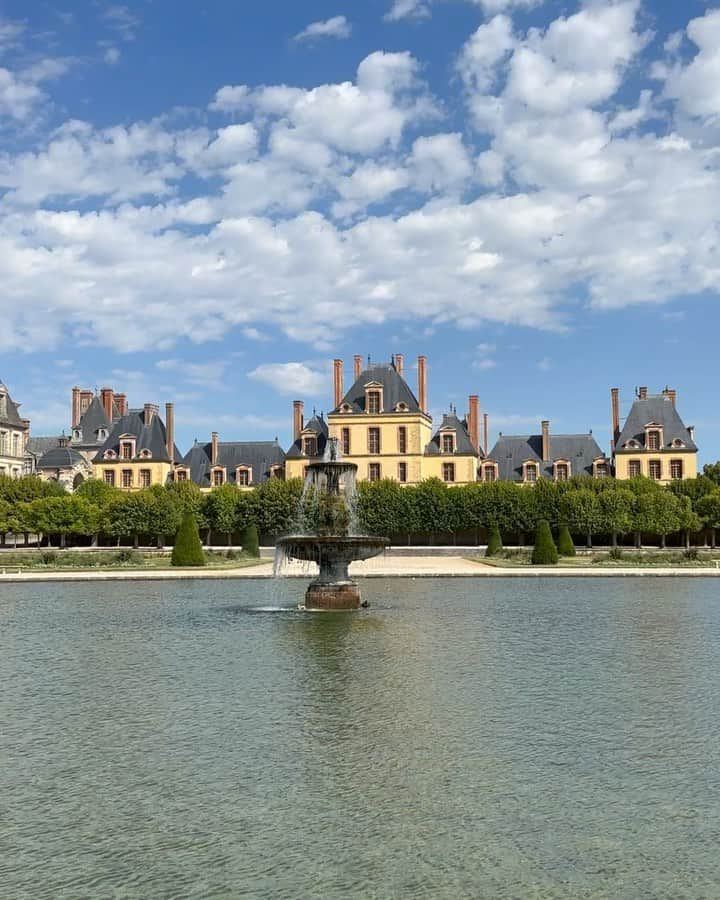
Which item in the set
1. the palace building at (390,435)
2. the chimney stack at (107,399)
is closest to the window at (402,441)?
the palace building at (390,435)

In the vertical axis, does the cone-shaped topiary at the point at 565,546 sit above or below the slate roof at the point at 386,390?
below

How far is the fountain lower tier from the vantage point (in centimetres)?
2133

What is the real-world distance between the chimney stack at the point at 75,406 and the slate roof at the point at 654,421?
39.6 m

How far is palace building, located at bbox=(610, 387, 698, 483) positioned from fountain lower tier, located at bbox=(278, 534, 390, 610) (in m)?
41.4

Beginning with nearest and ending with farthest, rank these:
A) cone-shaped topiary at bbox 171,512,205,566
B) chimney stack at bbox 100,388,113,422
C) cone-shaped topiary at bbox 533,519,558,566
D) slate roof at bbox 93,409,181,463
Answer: cone-shaped topiary at bbox 533,519,558,566, cone-shaped topiary at bbox 171,512,205,566, slate roof at bbox 93,409,181,463, chimney stack at bbox 100,388,113,422

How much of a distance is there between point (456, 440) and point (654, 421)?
39.8ft

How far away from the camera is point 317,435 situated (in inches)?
2509

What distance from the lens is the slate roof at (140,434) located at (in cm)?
6681

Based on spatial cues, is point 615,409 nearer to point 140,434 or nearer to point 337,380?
point 337,380

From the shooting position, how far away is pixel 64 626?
18547mm

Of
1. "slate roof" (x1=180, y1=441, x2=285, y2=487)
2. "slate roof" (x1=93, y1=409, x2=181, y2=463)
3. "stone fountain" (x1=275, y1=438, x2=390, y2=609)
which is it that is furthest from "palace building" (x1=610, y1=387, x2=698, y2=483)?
"stone fountain" (x1=275, y1=438, x2=390, y2=609)

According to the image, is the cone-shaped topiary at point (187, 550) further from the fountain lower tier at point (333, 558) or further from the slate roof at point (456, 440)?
the slate roof at point (456, 440)

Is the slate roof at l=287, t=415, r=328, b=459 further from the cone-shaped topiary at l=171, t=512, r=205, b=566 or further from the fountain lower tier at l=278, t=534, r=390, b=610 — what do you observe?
the fountain lower tier at l=278, t=534, r=390, b=610

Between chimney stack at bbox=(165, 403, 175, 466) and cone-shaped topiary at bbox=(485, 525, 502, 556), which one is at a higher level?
chimney stack at bbox=(165, 403, 175, 466)
